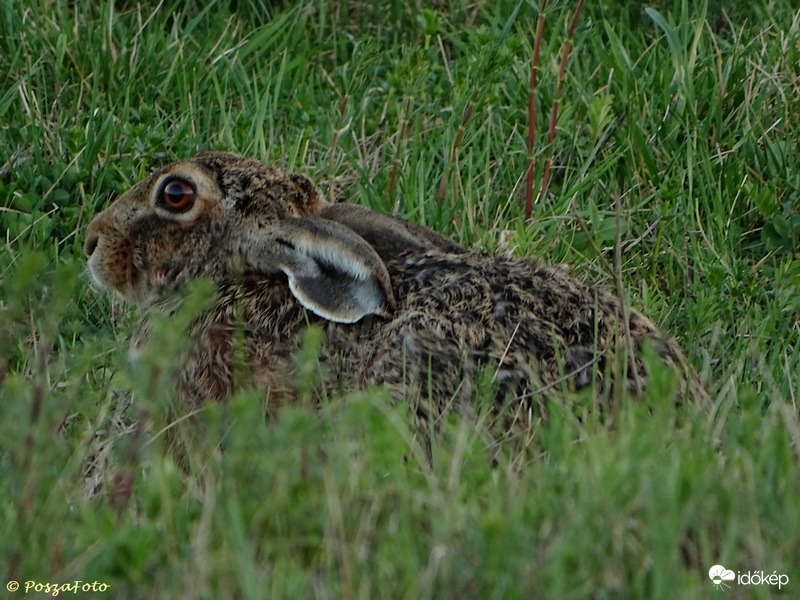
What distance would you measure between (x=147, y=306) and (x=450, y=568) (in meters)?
2.26

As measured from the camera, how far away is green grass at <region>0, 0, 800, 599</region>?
293 cm

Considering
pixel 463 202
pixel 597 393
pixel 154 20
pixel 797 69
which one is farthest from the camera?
pixel 154 20

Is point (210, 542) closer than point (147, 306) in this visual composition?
Yes

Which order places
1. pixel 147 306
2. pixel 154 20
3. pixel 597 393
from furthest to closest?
pixel 154 20
pixel 147 306
pixel 597 393

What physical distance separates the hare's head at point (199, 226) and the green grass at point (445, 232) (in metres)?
0.26

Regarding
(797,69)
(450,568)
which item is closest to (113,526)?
(450,568)

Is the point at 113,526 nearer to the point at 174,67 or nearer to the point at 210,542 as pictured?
the point at 210,542

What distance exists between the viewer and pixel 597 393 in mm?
3998

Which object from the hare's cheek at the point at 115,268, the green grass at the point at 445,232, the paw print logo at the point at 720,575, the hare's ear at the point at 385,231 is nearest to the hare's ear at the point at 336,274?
the hare's ear at the point at 385,231

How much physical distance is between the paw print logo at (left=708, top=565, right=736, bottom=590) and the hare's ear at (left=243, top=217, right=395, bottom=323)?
1.52 meters

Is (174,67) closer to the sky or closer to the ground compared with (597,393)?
closer to the ground

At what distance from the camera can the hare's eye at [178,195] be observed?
4.78 m

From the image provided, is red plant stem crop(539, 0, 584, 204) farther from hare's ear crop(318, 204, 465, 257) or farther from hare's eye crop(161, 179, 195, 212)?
hare's eye crop(161, 179, 195, 212)

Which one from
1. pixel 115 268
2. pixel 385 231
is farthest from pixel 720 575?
pixel 115 268
